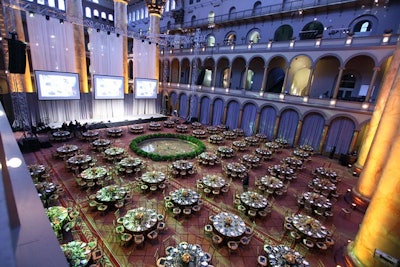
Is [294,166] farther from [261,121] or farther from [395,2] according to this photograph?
[395,2]

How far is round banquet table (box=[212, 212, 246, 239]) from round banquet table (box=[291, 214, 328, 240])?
196 centimetres

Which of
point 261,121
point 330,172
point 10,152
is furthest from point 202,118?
point 10,152

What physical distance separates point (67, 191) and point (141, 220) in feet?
14.7

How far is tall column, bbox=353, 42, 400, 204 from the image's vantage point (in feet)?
22.8

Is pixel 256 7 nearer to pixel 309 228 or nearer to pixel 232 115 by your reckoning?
pixel 232 115

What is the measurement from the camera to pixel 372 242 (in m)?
5.03

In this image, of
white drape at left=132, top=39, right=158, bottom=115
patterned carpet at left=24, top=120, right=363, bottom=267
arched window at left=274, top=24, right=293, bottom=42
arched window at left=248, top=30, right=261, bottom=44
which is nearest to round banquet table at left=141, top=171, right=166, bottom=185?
patterned carpet at left=24, top=120, right=363, bottom=267

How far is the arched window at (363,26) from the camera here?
16156 millimetres

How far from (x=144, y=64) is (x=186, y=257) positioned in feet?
69.4

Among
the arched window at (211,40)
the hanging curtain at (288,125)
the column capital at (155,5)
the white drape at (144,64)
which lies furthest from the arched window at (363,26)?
the column capital at (155,5)

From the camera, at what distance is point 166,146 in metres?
15.8

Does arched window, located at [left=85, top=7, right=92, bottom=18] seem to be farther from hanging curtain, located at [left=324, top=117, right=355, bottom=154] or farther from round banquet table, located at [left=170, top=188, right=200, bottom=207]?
hanging curtain, located at [left=324, top=117, right=355, bottom=154]

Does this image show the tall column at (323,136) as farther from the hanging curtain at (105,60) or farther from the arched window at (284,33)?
the hanging curtain at (105,60)

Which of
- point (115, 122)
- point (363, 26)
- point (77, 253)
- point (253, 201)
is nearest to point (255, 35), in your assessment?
point (363, 26)
